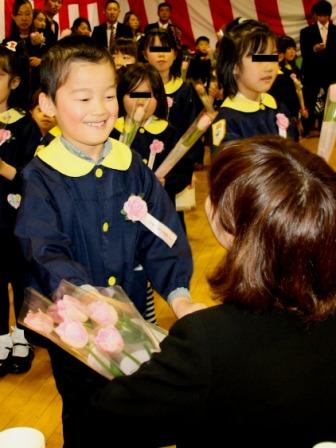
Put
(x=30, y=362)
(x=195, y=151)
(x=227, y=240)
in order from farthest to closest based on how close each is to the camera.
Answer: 1. (x=195, y=151)
2. (x=30, y=362)
3. (x=227, y=240)

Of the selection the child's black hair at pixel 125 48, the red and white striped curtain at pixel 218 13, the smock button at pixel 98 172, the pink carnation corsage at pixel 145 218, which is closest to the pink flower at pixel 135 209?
the pink carnation corsage at pixel 145 218

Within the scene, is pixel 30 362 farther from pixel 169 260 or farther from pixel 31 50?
pixel 31 50

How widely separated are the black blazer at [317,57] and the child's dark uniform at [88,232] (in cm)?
720

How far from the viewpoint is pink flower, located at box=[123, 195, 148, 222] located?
71.8 inches

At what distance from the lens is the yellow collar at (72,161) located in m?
1.84

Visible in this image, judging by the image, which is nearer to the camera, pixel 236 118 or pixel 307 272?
pixel 307 272

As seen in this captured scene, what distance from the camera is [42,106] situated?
1.94 meters

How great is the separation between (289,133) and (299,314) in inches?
82.2

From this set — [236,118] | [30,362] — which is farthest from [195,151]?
[30,362]

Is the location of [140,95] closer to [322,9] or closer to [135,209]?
[135,209]

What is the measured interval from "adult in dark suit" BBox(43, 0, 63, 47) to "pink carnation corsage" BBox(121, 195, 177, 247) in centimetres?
512

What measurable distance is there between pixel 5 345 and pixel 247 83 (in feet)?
5.07

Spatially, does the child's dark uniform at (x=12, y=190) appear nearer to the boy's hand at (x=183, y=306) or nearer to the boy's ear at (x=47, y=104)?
the boy's ear at (x=47, y=104)

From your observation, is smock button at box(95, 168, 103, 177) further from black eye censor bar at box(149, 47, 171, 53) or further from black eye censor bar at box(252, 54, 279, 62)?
black eye censor bar at box(149, 47, 171, 53)
